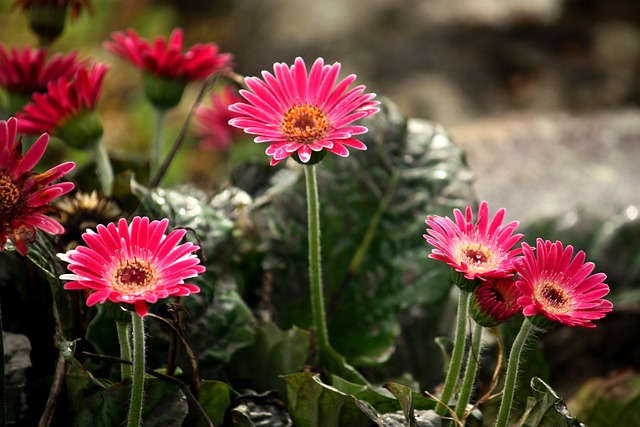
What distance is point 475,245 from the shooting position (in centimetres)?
67

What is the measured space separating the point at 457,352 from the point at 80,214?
0.41m

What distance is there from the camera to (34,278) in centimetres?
79

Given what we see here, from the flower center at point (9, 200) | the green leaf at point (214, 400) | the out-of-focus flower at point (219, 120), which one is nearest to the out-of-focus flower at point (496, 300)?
the green leaf at point (214, 400)

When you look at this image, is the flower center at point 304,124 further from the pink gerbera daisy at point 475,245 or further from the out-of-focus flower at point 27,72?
the out-of-focus flower at point 27,72

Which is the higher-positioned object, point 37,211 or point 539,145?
point 539,145

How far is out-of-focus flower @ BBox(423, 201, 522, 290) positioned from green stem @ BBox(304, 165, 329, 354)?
0.11 meters

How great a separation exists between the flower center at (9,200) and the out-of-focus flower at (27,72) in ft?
1.12

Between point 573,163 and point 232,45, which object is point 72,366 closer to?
point 573,163

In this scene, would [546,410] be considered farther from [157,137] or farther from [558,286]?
[157,137]

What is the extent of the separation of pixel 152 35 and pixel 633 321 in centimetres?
192

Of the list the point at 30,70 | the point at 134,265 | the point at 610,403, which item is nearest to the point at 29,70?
the point at 30,70

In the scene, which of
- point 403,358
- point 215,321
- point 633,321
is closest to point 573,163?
point 633,321

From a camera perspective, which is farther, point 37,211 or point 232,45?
point 232,45

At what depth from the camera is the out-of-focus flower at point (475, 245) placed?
0.63m
